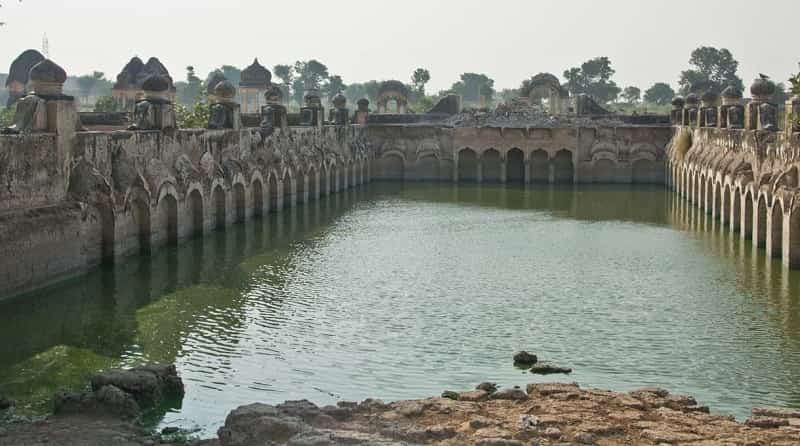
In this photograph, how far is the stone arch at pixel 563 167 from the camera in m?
45.2

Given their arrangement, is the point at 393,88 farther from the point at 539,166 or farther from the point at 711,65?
the point at 711,65

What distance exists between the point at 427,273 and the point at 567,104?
3378 cm

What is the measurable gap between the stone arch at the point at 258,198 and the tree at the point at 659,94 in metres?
74.9

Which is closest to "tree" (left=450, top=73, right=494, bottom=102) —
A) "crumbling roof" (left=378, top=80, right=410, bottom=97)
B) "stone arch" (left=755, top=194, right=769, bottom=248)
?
"crumbling roof" (left=378, top=80, right=410, bottom=97)

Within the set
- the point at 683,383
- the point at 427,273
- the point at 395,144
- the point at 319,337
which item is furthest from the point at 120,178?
the point at 395,144

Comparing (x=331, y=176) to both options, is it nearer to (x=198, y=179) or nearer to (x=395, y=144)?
(x=395, y=144)

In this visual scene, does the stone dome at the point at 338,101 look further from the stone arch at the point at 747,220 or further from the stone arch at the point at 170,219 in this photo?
the stone arch at the point at 747,220

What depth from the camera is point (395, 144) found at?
46469 millimetres

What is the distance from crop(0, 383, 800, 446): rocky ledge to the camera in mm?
9992

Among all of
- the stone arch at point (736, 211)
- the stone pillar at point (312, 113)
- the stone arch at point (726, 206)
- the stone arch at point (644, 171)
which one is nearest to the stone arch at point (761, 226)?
the stone arch at point (736, 211)

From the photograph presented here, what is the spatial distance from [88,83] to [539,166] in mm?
86009

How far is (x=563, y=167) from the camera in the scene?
149 feet

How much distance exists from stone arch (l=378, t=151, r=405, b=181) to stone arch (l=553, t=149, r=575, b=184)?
21.7ft

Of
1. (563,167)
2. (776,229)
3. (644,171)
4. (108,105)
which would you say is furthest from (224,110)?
(644,171)
